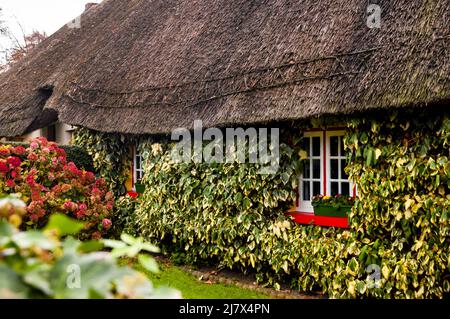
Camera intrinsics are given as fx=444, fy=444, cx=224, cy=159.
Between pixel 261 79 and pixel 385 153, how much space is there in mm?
2368

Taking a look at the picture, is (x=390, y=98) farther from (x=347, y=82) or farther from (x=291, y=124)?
(x=291, y=124)

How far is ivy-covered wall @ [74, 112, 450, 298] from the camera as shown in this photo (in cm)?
519

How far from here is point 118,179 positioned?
10.4m

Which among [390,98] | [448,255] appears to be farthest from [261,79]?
[448,255]

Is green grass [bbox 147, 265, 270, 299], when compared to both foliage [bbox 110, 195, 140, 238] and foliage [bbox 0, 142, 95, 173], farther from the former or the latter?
foliage [bbox 0, 142, 95, 173]

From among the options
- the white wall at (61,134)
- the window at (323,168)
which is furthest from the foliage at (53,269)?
the white wall at (61,134)

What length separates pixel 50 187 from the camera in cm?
892

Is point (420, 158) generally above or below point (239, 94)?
below

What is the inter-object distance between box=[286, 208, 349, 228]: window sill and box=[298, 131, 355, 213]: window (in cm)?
14

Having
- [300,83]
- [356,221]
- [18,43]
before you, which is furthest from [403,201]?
[18,43]

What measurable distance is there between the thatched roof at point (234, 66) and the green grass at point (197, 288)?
2.57 meters

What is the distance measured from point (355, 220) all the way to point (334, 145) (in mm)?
1351

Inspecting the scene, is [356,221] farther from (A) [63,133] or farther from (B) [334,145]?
(A) [63,133]

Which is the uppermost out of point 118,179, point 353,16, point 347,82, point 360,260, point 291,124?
point 353,16
